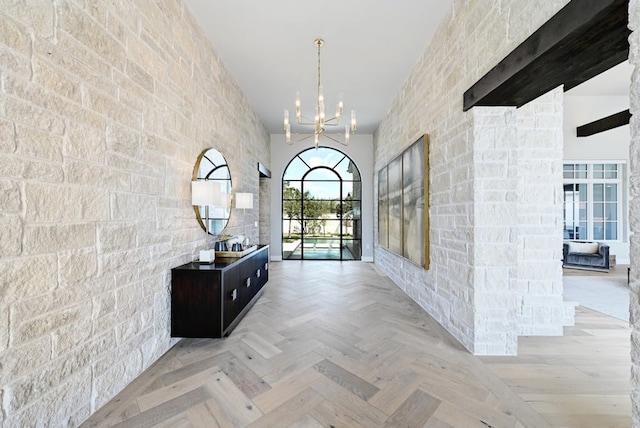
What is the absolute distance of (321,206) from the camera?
7.38 m

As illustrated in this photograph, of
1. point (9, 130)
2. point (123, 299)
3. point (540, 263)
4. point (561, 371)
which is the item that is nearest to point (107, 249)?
point (123, 299)

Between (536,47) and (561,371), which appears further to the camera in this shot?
(561,371)

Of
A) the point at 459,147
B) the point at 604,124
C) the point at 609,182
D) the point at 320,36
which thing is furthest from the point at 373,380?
the point at 609,182

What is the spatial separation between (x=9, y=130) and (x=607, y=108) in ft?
34.6

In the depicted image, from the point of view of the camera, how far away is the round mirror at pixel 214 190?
2799 millimetres

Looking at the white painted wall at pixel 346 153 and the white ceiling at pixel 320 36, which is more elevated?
the white ceiling at pixel 320 36

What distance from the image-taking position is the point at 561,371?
2.09 m

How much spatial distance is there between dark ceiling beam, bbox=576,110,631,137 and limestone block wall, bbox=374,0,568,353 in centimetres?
583

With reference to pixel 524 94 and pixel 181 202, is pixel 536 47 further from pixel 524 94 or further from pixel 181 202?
pixel 181 202

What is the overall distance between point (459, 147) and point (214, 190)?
244 centimetres

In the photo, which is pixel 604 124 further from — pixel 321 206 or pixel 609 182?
pixel 321 206

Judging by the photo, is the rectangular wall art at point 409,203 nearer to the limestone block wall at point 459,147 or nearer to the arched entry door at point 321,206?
the limestone block wall at point 459,147

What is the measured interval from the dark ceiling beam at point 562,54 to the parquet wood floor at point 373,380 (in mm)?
2170

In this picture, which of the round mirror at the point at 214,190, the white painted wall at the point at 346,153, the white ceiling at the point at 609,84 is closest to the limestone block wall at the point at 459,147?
the round mirror at the point at 214,190
